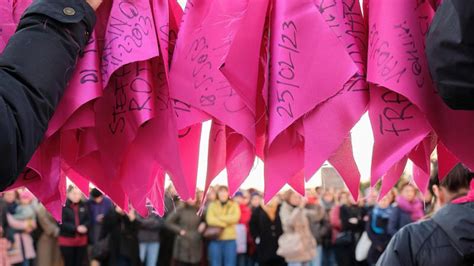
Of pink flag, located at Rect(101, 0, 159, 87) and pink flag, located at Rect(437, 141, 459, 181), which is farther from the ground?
pink flag, located at Rect(101, 0, 159, 87)

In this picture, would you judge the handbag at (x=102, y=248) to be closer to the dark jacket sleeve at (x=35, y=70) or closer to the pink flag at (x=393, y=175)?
the pink flag at (x=393, y=175)

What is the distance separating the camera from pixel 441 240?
2162 mm

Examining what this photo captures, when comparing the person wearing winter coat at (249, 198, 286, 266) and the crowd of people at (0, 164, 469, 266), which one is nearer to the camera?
the crowd of people at (0, 164, 469, 266)

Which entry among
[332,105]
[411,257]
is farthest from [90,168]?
[411,257]

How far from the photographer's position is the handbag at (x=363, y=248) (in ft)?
28.3

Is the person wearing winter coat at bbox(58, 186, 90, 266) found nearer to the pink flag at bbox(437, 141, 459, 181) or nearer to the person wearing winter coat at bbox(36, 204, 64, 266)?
the person wearing winter coat at bbox(36, 204, 64, 266)

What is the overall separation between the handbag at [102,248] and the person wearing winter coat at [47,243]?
1.98 ft

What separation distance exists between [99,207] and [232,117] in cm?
799

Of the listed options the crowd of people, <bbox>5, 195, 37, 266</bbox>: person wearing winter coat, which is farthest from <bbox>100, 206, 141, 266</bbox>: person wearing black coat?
<bbox>5, 195, 37, 266</bbox>: person wearing winter coat

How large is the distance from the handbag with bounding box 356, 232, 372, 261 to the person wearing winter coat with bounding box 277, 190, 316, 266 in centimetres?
79

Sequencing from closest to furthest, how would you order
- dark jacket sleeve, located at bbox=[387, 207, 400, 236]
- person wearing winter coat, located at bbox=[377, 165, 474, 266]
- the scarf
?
1. person wearing winter coat, located at bbox=[377, 165, 474, 266]
2. dark jacket sleeve, located at bbox=[387, 207, 400, 236]
3. the scarf

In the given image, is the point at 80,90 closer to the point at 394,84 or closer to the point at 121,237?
the point at 394,84

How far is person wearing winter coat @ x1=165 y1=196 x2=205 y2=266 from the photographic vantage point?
9375 millimetres

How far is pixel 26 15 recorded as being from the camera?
1.24 meters
